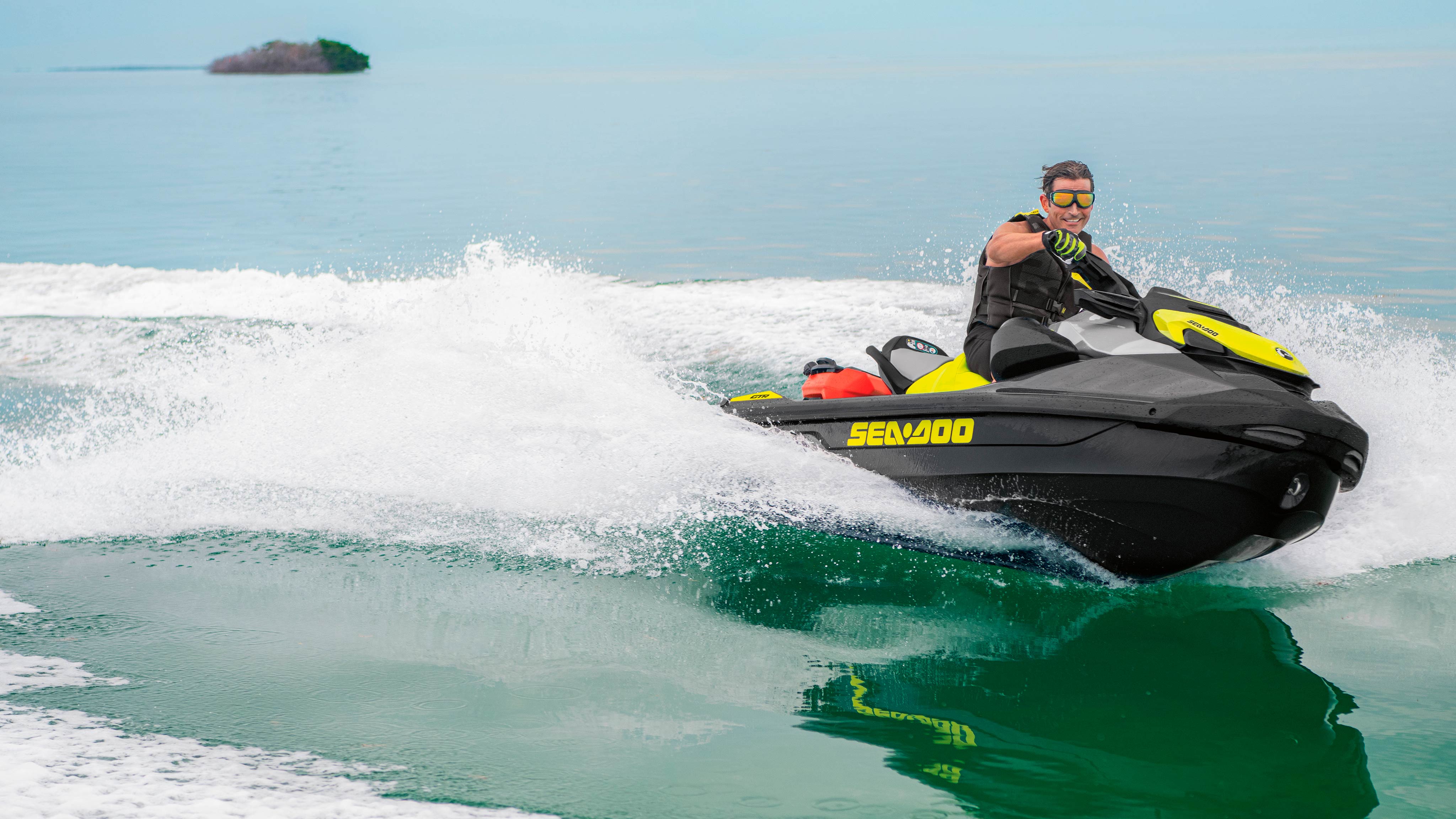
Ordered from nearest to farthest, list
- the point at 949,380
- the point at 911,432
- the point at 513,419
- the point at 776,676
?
the point at 776,676, the point at 911,432, the point at 949,380, the point at 513,419

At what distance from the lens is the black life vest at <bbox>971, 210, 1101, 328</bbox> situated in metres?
4.18

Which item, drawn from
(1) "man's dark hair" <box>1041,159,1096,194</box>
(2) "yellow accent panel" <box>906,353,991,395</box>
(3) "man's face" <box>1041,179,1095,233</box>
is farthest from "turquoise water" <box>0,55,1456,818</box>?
(1) "man's dark hair" <box>1041,159,1096,194</box>

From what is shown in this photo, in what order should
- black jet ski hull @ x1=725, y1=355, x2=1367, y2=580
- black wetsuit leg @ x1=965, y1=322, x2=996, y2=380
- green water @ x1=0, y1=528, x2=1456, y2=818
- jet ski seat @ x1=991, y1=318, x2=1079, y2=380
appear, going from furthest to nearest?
black wetsuit leg @ x1=965, y1=322, x2=996, y2=380
jet ski seat @ x1=991, y1=318, x2=1079, y2=380
black jet ski hull @ x1=725, y1=355, x2=1367, y2=580
green water @ x1=0, y1=528, x2=1456, y2=818

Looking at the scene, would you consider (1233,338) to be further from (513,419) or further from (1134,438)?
(513,419)

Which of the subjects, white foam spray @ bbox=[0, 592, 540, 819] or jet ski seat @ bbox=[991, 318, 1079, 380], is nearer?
white foam spray @ bbox=[0, 592, 540, 819]

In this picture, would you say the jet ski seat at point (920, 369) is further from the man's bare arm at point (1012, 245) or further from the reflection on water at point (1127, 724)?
the reflection on water at point (1127, 724)

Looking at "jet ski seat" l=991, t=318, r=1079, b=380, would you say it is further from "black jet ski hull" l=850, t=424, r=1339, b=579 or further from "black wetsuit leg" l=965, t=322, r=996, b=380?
"black jet ski hull" l=850, t=424, r=1339, b=579

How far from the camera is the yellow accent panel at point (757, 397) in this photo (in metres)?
4.79

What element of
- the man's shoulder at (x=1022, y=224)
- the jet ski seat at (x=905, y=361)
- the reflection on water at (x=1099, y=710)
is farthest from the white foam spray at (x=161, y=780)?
the man's shoulder at (x=1022, y=224)

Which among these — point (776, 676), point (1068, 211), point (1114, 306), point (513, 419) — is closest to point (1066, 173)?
point (1068, 211)

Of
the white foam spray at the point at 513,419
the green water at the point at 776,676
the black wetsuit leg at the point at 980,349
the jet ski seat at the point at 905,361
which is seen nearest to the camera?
the green water at the point at 776,676

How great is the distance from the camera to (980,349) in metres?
4.13

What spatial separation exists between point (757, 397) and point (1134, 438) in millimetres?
1769

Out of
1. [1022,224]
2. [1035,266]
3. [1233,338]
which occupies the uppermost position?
[1022,224]
